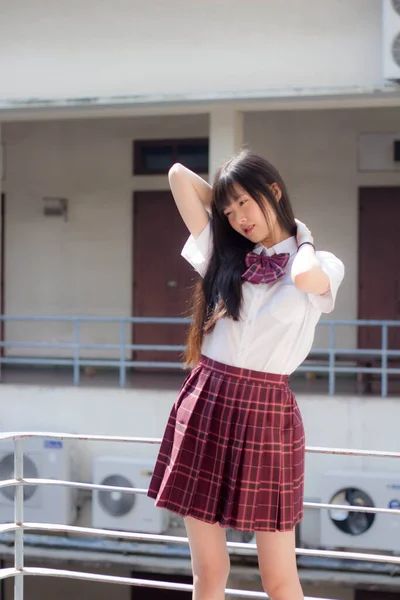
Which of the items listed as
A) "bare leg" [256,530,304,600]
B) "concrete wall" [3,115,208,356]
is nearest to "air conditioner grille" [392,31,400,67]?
"concrete wall" [3,115,208,356]

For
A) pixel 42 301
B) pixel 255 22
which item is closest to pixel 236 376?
pixel 255 22

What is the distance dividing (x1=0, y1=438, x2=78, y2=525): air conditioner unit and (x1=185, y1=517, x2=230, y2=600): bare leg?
15.4 feet

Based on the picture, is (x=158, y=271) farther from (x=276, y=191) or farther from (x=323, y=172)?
(x=276, y=191)

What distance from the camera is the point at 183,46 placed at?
6535mm

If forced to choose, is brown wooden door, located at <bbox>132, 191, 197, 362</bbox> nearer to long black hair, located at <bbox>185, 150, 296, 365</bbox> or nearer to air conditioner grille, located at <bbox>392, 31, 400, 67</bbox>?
air conditioner grille, located at <bbox>392, 31, 400, 67</bbox>

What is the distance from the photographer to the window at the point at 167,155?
8.74 metres

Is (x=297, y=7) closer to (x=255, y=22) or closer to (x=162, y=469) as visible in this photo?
(x=255, y=22)

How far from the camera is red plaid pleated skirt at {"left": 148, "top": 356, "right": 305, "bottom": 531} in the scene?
1.85m

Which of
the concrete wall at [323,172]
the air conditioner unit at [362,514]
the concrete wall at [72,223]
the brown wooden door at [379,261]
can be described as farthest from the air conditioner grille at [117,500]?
the brown wooden door at [379,261]

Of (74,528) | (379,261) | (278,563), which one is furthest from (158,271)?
(278,563)

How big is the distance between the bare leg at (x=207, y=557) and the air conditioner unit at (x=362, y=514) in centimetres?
433

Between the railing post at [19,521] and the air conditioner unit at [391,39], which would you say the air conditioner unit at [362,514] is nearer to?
the air conditioner unit at [391,39]

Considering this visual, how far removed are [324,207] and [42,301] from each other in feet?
10.9

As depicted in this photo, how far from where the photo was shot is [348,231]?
28.2 ft
